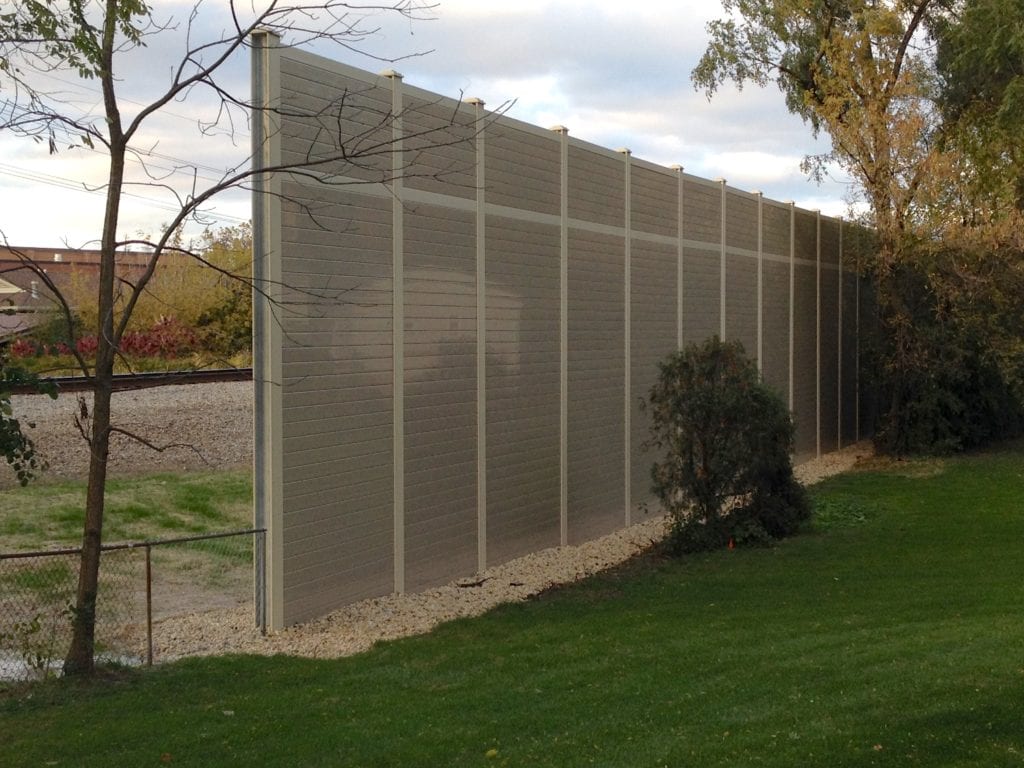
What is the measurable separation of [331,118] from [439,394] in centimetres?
334

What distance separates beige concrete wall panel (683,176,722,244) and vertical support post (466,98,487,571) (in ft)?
21.6

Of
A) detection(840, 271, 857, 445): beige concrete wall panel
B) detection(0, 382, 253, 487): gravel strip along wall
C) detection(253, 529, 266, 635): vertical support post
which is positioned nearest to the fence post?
detection(0, 382, 253, 487): gravel strip along wall

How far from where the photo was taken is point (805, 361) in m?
25.0

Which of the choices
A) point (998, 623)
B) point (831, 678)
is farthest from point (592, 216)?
point (831, 678)

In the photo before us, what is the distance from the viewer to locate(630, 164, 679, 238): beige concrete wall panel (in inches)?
677

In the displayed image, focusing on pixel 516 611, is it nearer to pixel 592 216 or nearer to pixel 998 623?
pixel 998 623

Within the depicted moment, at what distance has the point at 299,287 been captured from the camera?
1028 centimetres

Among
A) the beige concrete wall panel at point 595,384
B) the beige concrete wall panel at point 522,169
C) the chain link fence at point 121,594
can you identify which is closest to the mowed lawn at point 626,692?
the chain link fence at point 121,594

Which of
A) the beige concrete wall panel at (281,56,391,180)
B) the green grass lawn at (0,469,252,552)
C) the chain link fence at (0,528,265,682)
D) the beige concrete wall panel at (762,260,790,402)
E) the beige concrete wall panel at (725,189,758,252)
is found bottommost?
the chain link fence at (0,528,265,682)

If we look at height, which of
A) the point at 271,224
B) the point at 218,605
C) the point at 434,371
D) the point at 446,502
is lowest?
the point at 218,605

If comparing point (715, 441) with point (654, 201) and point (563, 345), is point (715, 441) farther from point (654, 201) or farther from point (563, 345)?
point (654, 201)

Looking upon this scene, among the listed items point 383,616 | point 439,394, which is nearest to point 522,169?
point 439,394

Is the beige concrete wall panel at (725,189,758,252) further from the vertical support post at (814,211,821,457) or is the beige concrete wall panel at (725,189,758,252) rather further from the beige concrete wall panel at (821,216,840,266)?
the beige concrete wall panel at (821,216,840,266)

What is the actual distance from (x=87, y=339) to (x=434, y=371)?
54.7ft
